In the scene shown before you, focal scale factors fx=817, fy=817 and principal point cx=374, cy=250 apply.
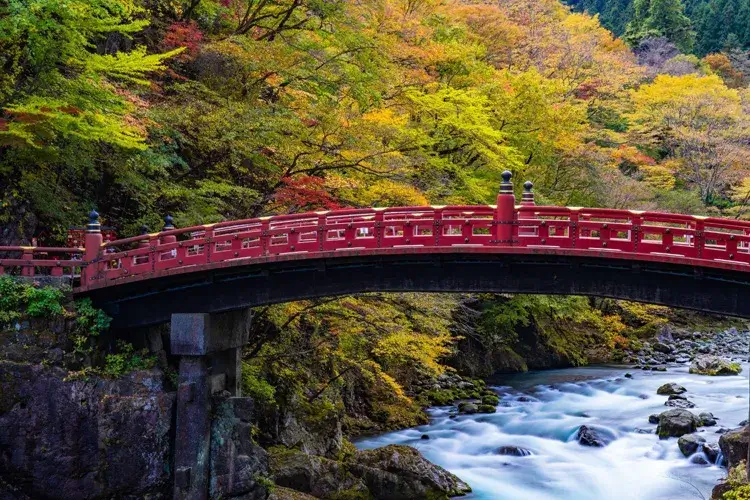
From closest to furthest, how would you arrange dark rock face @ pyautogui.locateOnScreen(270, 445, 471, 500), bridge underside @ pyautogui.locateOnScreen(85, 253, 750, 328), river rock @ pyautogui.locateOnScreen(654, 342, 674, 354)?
1. bridge underside @ pyautogui.locateOnScreen(85, 253, 750, 328)
2. dark rock face @ pyautogui.locateOnScreen(270, 445, 471, 500)
3. river rock @ pyautogui.locateOnScreen(654, 342, 674, 354)

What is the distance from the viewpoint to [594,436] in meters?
29.5

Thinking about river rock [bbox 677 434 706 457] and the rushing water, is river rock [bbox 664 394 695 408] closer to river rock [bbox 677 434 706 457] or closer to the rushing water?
the rushing water

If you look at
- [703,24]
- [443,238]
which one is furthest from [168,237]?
[703,24]

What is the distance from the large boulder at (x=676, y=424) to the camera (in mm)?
29297

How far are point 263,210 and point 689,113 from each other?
40.9 metres

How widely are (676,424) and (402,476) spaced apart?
12.0 meters

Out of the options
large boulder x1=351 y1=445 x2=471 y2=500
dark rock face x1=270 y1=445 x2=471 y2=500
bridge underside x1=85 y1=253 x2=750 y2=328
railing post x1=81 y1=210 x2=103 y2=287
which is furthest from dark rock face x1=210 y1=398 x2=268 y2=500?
railing post x1=81 y1=210 x2=103 y2=287

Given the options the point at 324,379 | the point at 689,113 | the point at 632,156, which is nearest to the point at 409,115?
the point at 324,379

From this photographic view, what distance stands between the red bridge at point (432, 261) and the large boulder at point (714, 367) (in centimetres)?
2294

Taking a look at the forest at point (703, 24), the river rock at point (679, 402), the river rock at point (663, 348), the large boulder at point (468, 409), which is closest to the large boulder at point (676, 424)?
the river rock at point (679, 402)

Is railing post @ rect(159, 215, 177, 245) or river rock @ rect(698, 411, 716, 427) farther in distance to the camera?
river rock @ rect(698, 411, 716, 427)

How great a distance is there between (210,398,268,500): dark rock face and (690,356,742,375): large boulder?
2705cm

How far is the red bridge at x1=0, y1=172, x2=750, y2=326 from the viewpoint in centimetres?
1716

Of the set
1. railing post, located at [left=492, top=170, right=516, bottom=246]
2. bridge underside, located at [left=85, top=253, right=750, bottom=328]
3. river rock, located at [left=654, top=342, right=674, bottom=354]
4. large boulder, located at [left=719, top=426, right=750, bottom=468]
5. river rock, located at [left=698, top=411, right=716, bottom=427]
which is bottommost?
river rock, located at [left=654, top=342, right=674, bottom=354]
